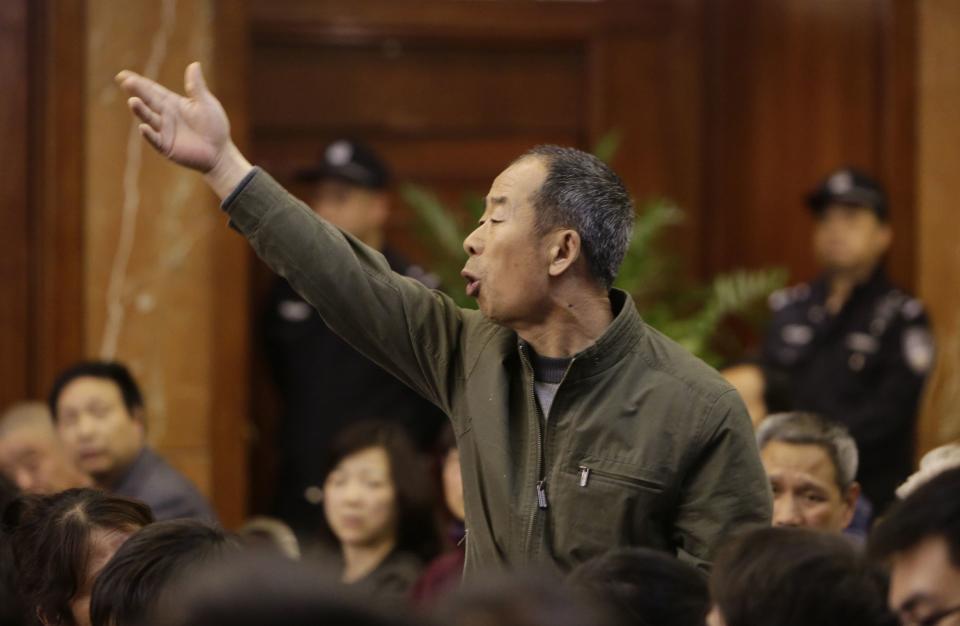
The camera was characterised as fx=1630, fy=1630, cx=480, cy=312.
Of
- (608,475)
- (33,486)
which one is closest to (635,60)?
(33,486)

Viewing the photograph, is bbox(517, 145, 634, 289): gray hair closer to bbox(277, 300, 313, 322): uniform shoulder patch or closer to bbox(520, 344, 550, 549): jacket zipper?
bbox(520, 344, 550, 549): jacket zipper

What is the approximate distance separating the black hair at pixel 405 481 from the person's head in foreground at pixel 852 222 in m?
1.94

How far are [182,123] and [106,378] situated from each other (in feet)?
7.01

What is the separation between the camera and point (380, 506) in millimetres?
4578

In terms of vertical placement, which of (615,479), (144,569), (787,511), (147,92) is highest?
(147,92)

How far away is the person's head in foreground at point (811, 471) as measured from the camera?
12.0 ft

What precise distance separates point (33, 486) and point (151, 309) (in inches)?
44.1

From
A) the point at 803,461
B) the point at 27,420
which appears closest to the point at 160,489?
the point at 27,420

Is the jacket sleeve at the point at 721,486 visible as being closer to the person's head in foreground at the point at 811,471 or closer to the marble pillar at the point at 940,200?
the person's head in foreground at the point at 811,471

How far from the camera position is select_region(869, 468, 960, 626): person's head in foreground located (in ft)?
6.79

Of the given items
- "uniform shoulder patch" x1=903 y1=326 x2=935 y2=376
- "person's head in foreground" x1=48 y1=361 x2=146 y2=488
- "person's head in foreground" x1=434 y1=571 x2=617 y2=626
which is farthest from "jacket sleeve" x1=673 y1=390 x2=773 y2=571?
"uniform shoulder patch" x1=903 y1=326 x2=935 y2=376

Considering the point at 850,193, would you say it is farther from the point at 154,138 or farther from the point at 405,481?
the point at 154,138

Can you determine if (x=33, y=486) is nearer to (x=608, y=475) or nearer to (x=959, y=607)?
(x=608, y=475)

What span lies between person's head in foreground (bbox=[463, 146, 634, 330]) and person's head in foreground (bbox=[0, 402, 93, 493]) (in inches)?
93.3
